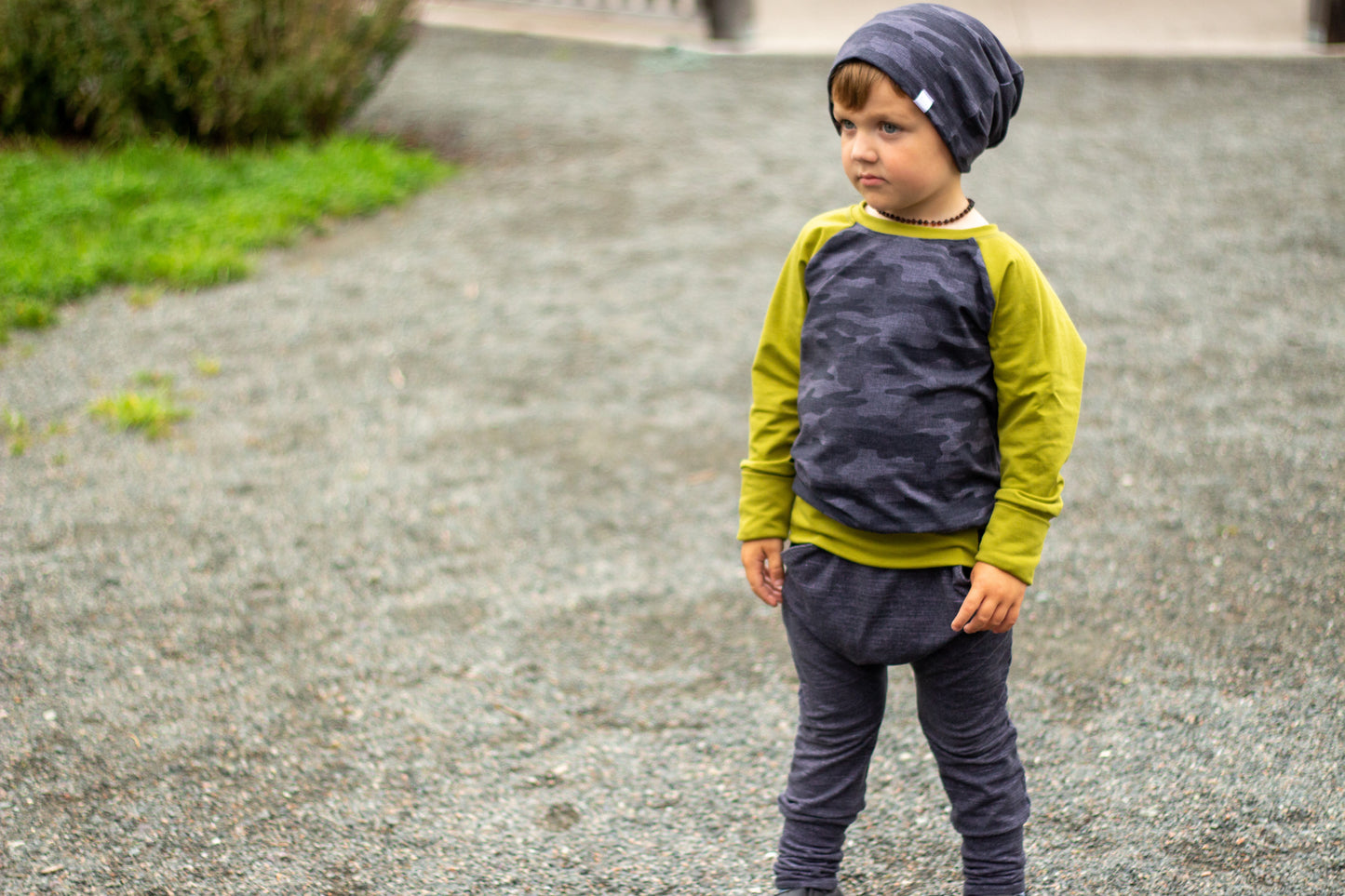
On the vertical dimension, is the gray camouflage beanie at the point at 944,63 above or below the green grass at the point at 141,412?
above

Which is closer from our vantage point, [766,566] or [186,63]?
[766,566]

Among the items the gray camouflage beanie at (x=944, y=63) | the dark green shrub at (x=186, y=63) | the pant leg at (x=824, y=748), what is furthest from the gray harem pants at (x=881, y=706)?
the dark green shrub at (x=186, y=63)

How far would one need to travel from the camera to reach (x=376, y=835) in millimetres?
2691

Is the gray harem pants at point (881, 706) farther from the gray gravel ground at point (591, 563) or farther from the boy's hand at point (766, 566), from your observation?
the gray gravel ground at point (591, 563)

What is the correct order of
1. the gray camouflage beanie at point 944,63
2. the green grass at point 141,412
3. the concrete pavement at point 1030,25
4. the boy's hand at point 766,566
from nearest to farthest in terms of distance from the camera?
the gray camouflage beanie at point 944,63, the boy's hand at point 766,566, the green grass at point 141,412, the concrete pavement at point 1030,25

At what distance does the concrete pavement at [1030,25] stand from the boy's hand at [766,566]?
7063 millimetres

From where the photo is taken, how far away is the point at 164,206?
21.1 feet

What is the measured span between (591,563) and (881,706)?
1.69 m

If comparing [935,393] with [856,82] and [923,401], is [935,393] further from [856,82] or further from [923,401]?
[856,82]

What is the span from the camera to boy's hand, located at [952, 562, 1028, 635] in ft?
6.47

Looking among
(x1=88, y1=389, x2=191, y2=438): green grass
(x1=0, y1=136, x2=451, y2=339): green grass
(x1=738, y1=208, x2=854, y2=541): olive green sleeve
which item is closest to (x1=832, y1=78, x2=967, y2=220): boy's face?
(x1=738, y1=208, x2=854, y2=541): olive green sleeve

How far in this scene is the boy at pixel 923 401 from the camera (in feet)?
6.33

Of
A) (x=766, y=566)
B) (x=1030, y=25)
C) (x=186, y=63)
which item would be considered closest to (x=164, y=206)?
(x=186, y=63)

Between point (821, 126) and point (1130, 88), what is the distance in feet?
6.20
